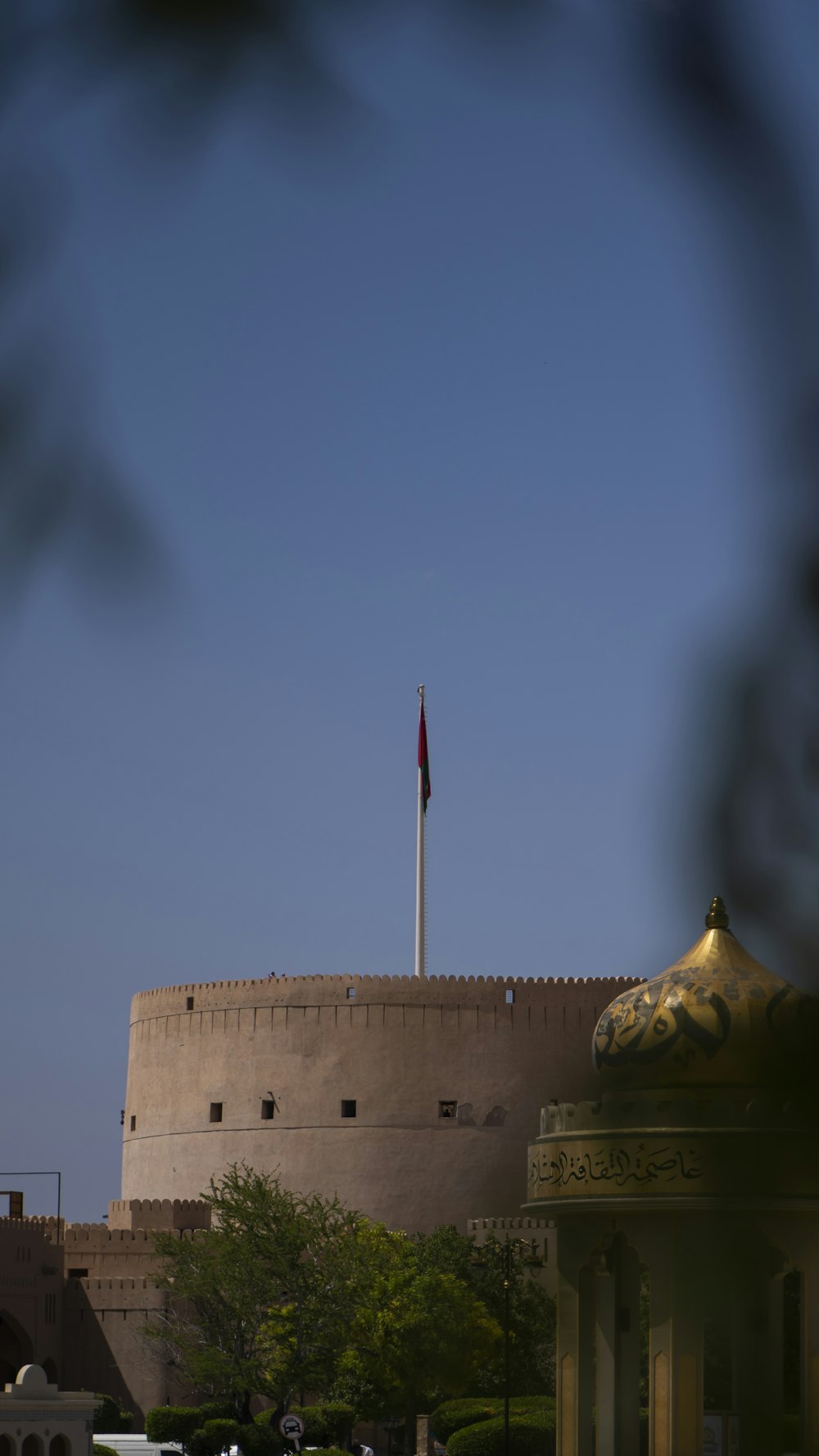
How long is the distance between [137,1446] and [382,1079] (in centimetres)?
1151

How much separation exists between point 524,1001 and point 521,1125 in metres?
2.28

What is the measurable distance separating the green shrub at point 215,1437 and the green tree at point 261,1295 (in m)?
2.01

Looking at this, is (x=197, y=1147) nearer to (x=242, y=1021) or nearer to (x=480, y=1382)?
(x=242, y=1021)

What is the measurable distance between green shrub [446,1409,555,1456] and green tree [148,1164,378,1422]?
4.74 metres

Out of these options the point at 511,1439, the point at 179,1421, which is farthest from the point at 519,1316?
the point at 511,1439

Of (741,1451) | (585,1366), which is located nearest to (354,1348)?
(585,1366)

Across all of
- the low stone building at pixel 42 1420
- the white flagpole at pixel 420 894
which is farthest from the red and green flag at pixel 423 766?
the low stone building at pixel 42 1420

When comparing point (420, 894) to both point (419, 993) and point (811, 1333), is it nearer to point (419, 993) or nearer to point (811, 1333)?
point (419, 993)

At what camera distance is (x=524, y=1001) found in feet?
128

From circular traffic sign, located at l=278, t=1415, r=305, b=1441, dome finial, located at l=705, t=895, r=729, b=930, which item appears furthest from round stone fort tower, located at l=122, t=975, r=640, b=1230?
dome finial, located at l=705, t=895, r=729, b=930

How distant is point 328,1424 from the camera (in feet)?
92.4

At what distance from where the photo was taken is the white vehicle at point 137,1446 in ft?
89.8

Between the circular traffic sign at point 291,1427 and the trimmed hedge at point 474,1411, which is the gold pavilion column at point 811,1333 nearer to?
the trimmed hedge at point 474,1411

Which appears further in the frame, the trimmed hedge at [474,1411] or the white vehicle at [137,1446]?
the white vehicle at [137,1446]
